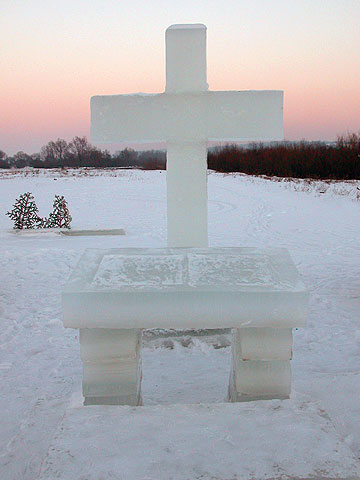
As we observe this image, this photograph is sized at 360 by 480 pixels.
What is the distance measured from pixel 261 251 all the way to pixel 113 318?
101cm

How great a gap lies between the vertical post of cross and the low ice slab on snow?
5.83ft

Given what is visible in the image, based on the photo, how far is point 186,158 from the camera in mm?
3424

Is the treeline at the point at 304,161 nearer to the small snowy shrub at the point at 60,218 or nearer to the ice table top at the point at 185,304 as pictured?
the small snowy shrub at the point at 60,218

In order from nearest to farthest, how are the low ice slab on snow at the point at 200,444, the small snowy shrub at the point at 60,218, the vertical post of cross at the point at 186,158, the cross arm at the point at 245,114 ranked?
the low ice slab on snow at the point at 200,444 → the cross arm at the point at 245,114 → the vertical post of cross at the point at 186,158 → the small snowy shrub at the point at 60,218

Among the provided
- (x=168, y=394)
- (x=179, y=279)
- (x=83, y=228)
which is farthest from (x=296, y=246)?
(x=179, y=279)

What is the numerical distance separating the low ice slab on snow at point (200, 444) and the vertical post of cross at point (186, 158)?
178cm

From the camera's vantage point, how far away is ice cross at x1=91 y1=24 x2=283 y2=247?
3.25m

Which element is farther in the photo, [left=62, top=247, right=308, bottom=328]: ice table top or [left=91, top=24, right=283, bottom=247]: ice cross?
[left=91, top=24, right=283, bottom=247]: ice cross

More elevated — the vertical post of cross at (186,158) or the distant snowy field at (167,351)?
the vertical post of cross at (186,158)

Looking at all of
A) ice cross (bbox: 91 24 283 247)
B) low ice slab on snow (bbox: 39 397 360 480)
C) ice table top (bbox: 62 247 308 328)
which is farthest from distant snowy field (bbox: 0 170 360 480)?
ice cross (bbox: 91 24 283 247)

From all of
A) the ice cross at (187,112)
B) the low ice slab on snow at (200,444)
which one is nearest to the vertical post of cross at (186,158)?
the ice cross at (187,112)

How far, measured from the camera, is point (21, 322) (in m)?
4.41

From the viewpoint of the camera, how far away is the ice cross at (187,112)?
325 cm

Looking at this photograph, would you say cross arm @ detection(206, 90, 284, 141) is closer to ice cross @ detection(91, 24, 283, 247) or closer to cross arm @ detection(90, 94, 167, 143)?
ice cross @ detection(91, 24, 283, 247)
